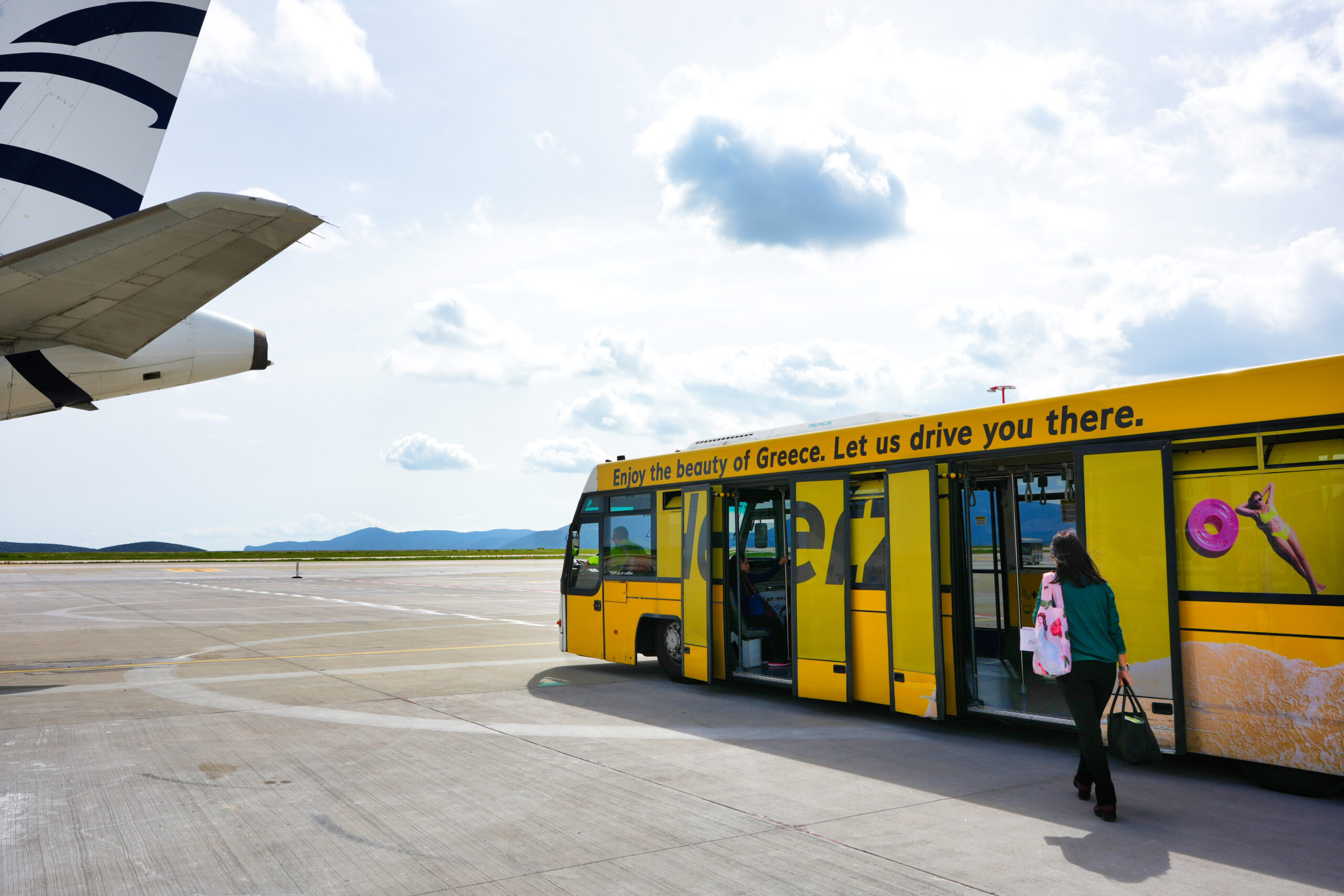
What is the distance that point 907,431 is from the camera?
8820 mm

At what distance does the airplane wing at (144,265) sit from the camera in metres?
6.25

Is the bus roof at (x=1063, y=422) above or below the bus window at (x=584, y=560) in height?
above

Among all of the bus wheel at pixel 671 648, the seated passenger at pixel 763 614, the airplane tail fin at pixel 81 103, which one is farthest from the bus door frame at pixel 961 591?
the airplane tail fin at pixel 81 103

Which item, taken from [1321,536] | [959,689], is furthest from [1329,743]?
[959,689]

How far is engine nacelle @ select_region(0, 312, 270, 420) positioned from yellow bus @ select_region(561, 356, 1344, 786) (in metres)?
5.51

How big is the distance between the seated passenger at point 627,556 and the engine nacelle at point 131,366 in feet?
17.6

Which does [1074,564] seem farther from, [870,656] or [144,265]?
[144,265]

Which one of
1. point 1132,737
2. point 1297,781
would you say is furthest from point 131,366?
point 1297,781

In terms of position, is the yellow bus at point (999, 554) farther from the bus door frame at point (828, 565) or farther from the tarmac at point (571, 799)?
the tarmac at point (571, 799)

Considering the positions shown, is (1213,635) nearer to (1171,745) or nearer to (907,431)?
(1171,745)

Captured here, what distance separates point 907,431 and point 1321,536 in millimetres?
3619

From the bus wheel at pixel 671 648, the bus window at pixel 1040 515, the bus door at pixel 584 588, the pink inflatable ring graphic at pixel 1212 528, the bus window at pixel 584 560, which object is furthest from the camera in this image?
the bus window at pixel 584 560

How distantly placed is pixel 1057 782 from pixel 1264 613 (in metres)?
1.98

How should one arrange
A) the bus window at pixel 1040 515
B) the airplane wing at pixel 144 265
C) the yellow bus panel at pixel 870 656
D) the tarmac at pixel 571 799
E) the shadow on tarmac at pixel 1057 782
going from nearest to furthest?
the tarmac at pixel 571 799, the shadow on tarmac at pixel 1057 782, the airplane wing at pixel 144 265, the yellow bus panel at pixel 870 656, the bus window at pixel 1040 515
